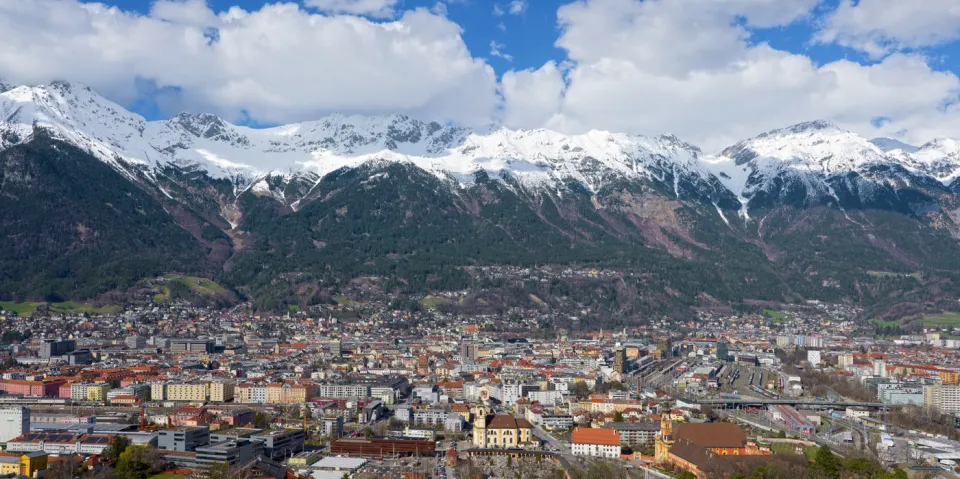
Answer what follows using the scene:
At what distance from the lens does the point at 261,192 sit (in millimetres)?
178000

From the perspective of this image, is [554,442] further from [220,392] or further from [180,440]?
[220,392]

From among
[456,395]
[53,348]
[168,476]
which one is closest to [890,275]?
[456,395]

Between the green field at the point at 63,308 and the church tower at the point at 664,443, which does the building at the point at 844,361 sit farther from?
the green field at the point at 63,308

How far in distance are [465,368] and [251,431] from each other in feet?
120

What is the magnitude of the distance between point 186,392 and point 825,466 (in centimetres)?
4449

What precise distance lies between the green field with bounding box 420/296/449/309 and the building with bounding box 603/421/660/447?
7220 cm

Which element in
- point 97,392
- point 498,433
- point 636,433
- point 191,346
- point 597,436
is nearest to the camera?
point 597,436

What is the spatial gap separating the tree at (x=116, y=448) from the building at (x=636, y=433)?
2344 centimetres

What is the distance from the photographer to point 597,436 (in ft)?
190

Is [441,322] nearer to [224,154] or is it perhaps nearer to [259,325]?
[259,325]

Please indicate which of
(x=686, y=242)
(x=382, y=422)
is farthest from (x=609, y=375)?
(x=686, y=242)

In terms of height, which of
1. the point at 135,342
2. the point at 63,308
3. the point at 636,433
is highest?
the point at 63,308

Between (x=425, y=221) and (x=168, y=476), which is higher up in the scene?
(x=425, y=221)

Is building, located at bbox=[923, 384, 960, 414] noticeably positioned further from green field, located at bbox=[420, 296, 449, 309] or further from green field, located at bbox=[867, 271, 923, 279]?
green field, located at bbox=[867, 271, 923, 279]
